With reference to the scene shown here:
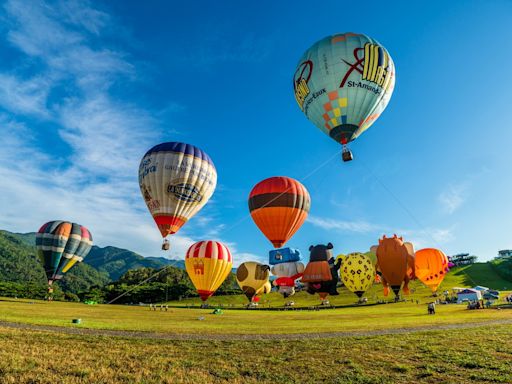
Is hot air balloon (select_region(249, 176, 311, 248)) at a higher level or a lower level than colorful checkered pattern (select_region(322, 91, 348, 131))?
lower

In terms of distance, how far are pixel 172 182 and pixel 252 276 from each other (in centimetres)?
2853

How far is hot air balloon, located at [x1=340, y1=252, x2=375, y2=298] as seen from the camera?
4900cm

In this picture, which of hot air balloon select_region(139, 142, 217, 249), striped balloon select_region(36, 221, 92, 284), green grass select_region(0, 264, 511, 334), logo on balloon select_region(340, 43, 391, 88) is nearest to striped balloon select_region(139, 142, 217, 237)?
hot air balloon select_region(139, 142, 217, 249)

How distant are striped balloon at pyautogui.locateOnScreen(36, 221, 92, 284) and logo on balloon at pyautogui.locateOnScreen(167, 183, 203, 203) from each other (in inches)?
1178

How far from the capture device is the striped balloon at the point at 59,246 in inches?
2047

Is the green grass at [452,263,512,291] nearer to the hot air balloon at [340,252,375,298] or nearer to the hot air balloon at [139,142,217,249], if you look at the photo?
the hot air balloon at [340,252,375,298]

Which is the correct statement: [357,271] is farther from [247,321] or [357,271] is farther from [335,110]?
[335,110]

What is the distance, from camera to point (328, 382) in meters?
9.29

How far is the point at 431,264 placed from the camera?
1967 inches

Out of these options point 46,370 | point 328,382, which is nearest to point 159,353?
point 46,370

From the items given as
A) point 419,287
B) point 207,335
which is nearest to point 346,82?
point 207,335

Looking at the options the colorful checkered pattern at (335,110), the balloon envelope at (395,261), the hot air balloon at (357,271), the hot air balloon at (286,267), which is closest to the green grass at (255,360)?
the colorful checkered pattern at (335,110)

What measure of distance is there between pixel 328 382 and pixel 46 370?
8.02 m

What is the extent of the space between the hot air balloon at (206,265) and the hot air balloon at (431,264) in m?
30.1
